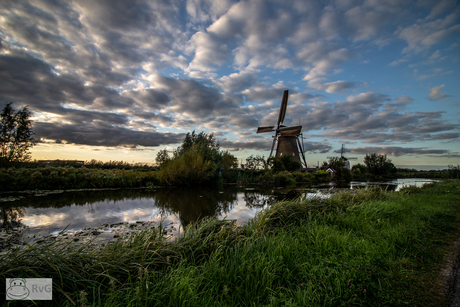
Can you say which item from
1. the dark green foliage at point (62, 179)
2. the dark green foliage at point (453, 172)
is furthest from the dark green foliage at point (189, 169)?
the dark green foliage at point (453, 172)

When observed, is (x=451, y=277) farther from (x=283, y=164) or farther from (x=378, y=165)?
(x=378, y=165)

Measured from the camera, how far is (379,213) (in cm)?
616

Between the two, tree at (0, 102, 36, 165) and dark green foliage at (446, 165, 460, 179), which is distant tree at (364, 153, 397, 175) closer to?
dark green foliage at (446, 165, 460, 179)

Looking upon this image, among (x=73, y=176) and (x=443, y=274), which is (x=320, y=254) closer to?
(x=443, y=274)

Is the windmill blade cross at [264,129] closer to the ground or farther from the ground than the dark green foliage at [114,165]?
farther from the ground

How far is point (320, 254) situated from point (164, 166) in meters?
15.9

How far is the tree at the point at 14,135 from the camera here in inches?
591

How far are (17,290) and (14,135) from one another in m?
19.5

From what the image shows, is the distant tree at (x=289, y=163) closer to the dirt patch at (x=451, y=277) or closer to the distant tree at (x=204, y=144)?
the distant tree at (x=204, y=144)

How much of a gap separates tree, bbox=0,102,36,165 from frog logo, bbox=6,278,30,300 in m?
18.6

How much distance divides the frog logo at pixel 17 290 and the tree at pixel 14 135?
18.6 m

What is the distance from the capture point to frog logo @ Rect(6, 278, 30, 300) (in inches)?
70.4

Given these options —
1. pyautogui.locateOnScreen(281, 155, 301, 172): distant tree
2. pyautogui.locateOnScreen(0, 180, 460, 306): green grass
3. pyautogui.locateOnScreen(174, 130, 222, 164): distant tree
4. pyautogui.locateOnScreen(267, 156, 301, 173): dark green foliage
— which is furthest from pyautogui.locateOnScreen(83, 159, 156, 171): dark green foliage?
pyautogui.locateOnScreen(0, 180, 460, 306): green grass

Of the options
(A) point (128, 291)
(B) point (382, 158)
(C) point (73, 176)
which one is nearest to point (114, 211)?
(A) point (128, 291)
